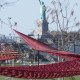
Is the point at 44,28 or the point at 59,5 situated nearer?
the point at 59,5

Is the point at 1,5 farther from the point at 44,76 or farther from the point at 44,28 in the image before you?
the point at 44,28

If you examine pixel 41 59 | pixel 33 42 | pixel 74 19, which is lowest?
pixel 41 59

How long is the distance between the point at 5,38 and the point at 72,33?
256 centimetres

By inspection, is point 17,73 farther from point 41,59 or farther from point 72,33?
point 41,59

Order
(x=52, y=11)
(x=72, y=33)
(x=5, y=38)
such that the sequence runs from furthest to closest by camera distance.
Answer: (x=5, y=38) → (x=72, y=33) → (x=52, y=11)

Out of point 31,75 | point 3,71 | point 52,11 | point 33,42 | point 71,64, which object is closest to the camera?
point 3,71

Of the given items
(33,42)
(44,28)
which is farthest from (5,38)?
(33,42)

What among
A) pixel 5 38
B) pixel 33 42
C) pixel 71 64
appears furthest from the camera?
pixel 5 38

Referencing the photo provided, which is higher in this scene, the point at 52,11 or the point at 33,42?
the point at 52,11

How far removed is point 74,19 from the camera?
7875 millimetres

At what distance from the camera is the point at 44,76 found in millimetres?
2889

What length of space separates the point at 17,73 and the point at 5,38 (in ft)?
23.8

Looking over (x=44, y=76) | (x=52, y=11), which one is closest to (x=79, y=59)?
(x=44, y=76)

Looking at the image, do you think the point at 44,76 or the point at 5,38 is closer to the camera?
the point at 44,76
